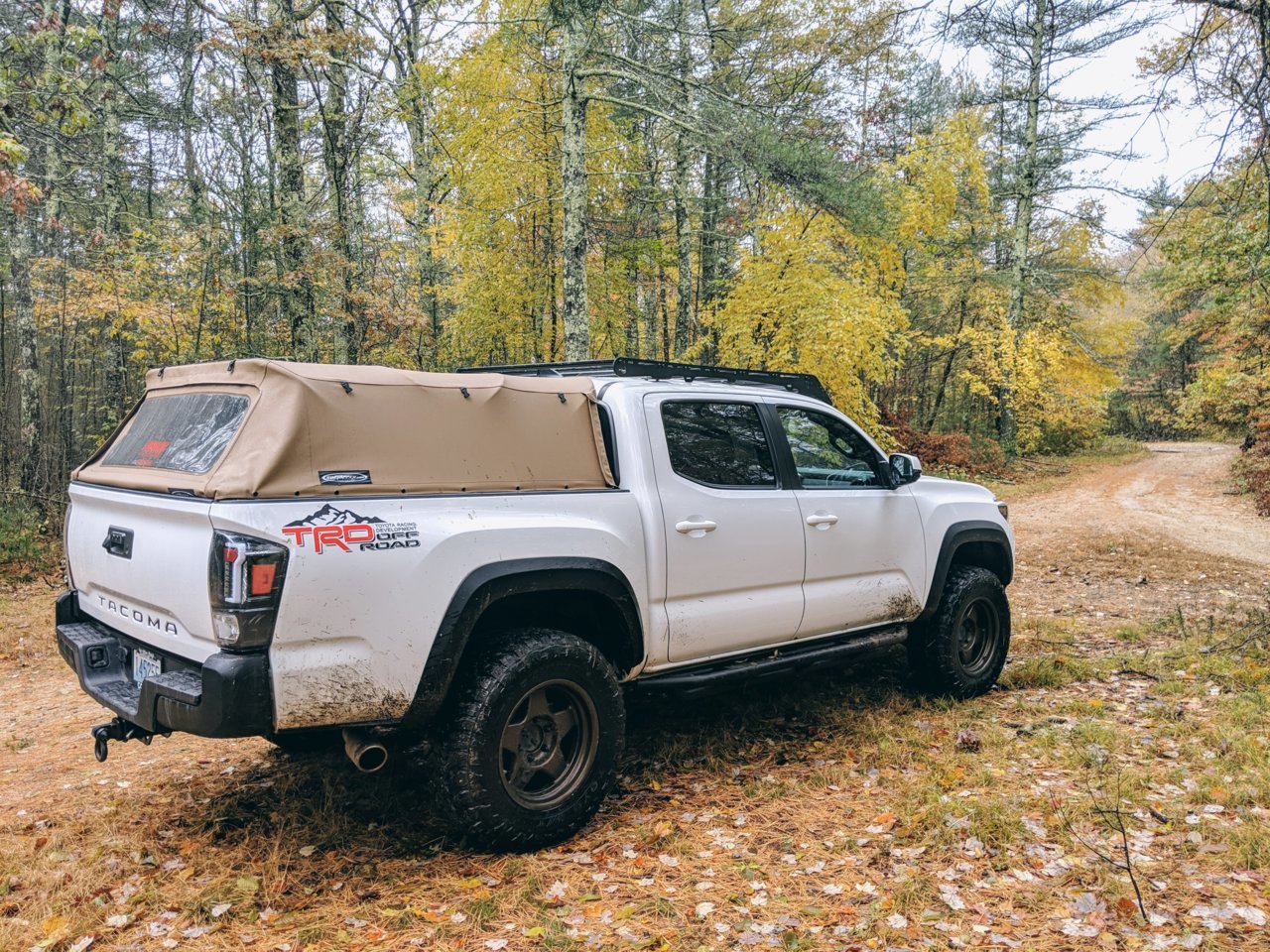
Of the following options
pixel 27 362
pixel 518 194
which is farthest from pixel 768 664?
pixel 27 362

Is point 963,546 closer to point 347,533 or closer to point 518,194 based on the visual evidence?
point 347,533

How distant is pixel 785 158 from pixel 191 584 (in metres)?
7.98

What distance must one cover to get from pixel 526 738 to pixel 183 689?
1.35 metres

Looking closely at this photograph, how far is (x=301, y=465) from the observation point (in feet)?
9.37

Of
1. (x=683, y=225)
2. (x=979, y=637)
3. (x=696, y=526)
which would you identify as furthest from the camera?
(x=683, y=225)

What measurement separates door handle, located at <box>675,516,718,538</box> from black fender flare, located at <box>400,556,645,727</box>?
0.42m

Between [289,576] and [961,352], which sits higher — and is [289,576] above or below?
below

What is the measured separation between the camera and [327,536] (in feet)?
9.15

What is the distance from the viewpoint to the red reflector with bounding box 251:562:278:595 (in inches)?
105

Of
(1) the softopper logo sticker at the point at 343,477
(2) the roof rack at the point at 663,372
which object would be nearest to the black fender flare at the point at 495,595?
(1) the softopper logo sticker at the point at 343,477

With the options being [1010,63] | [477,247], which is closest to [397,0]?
[477,247]

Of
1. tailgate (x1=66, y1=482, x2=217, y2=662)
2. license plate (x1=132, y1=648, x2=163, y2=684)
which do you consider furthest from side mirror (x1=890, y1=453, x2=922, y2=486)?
license plate (x1=132, y1=648, x2=163, y2=684)

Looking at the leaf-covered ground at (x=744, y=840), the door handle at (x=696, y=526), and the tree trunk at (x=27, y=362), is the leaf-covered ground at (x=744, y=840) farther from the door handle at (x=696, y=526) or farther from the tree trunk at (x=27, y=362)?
the tree trunk at (x=27, y=362)

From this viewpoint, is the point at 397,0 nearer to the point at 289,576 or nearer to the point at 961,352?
the point at 289,576
